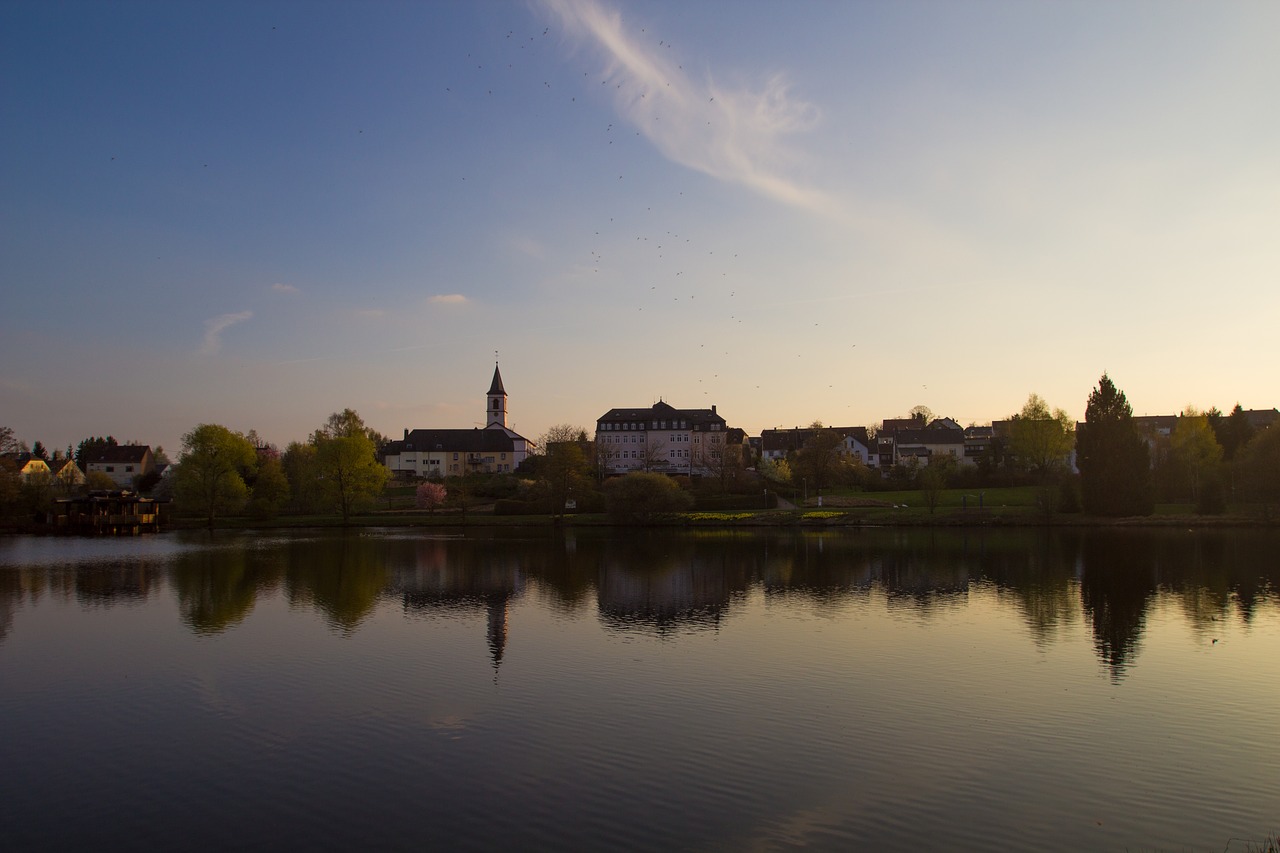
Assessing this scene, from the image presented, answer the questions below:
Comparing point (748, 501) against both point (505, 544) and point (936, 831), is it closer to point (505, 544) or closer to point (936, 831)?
point (505, 544)

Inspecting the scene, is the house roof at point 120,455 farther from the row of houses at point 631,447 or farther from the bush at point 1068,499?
the bush at point 1068,499

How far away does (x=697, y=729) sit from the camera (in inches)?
554

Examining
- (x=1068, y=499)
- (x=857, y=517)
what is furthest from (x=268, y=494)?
(x=1068, y=499)

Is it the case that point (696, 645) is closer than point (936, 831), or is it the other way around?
point (936, 831)

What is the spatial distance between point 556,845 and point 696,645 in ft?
38.4

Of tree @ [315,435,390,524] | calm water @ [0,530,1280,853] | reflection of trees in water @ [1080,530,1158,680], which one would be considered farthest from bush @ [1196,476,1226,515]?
tree @ [315,435,390,524]

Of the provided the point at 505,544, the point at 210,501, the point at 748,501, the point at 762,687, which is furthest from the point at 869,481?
Result: the point at 762,687

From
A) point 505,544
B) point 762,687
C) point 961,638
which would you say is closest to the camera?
point 762,687

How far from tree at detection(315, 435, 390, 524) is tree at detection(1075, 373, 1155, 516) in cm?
5883

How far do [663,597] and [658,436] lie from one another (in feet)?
274

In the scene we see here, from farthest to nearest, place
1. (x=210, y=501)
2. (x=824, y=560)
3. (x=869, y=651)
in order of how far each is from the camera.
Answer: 1. (x=210, y=501)
2. (x=824, y=560)
3. (x=869, y=651)

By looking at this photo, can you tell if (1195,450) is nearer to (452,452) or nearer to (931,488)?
(931,488)

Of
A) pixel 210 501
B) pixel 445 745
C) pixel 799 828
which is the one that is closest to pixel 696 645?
pixel 445 745

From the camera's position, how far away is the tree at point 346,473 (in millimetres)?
74062
